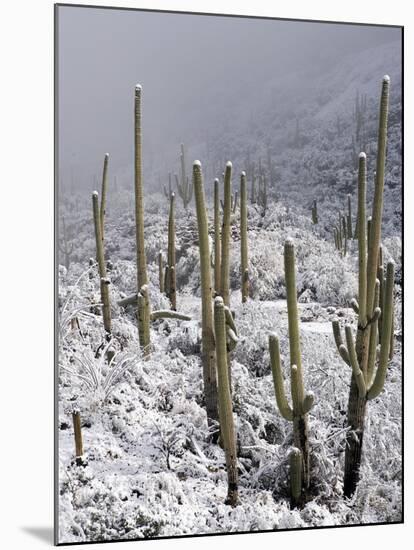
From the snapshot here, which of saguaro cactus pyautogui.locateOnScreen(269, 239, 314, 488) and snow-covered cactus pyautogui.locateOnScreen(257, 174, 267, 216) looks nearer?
saguaro cactus pyautogui.locateOnScreen(269, 239, 314, 488)

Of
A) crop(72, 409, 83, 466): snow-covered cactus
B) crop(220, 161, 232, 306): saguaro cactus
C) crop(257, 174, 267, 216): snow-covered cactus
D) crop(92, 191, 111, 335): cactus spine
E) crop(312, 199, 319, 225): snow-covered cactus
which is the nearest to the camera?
crop(72, 409, 83, 466): snow-covered cactus

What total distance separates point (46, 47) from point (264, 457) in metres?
2.32

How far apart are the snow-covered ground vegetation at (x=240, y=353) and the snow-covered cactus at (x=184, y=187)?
1 centimetres

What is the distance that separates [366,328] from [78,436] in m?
1.58

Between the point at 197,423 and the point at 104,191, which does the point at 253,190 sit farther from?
the point at 197,423

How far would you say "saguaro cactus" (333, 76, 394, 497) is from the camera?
5016mm

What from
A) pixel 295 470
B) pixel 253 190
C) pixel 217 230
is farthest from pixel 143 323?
pixel 295 470

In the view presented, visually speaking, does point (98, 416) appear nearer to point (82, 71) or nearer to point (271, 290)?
point (271, 290)

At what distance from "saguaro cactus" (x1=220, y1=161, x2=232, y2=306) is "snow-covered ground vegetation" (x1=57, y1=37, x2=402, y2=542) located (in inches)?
1.5

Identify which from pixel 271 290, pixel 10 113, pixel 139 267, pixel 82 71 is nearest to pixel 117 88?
pixel 82 71

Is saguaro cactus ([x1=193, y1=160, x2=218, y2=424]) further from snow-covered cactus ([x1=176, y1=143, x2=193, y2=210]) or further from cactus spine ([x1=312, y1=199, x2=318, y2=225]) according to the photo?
cactus spine ([x1=312, y1=199, x2=318, y2=225])

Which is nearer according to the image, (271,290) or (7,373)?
(7,373)

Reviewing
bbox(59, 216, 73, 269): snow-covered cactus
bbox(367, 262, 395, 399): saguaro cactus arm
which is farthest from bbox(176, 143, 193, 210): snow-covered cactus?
bbox(367, 262, 395, 399): saguaro cactus arm

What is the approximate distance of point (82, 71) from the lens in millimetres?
4840
